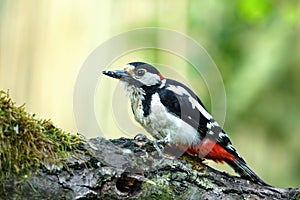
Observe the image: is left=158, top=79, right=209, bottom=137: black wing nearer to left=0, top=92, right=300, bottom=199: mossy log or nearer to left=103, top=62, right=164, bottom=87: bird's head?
left=103, top=62, right=164, bottom=87: bird's head

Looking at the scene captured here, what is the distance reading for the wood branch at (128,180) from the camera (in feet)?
6.53

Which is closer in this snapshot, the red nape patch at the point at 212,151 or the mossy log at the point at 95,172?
the mossy log at the point at 95,172

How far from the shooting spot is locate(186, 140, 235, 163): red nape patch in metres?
2.84

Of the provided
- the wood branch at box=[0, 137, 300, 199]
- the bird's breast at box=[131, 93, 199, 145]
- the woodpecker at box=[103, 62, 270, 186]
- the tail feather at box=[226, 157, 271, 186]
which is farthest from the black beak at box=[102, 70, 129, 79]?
the tail feather at box=[226, 157, 271, 186]

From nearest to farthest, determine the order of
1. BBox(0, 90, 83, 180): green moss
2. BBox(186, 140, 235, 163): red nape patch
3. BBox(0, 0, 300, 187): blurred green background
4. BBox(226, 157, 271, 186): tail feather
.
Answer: BBox(0, 90, 83, 180): green moss
BBox(226, 157, 271, 186): tail feather
BBox(186, 140, 235, 163): red nape patch
BBox(0, 0, 300, 187): blurred green background

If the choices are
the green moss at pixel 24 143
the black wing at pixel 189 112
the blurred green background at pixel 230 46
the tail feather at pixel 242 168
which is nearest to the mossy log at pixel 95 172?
the green moss at pixel 24 143

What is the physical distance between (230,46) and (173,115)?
138 inches

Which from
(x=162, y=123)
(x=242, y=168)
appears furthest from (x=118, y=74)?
(x=242, y=168)

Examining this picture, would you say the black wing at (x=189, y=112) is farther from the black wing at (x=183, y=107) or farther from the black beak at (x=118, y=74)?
the black beak at (x=118, y=74)

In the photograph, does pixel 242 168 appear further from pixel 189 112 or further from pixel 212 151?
pixel 189 112

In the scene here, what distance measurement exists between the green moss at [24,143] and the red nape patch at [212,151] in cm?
84

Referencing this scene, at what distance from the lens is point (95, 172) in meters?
2.11

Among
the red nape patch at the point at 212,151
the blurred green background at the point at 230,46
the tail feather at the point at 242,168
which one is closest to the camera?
the tail feather at the point at 242,168

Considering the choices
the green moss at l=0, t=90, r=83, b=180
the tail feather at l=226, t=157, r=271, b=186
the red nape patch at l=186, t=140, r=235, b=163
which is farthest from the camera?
the red nape patch at l=186, t=140, r=235, b=163
